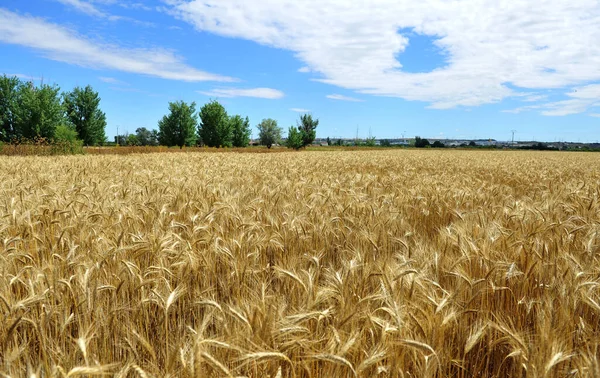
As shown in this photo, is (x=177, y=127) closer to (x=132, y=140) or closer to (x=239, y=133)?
(x=239, y=133)

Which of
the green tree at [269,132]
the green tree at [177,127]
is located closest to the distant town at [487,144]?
the green tree at [269,132]

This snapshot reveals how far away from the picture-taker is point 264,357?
1341 millimetres

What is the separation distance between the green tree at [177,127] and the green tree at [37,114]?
815 inches

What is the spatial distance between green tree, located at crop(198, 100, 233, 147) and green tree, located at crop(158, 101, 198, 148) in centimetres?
437

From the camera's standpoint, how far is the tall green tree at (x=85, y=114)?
6950 cm

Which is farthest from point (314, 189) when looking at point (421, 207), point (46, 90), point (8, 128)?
point (8, 128)

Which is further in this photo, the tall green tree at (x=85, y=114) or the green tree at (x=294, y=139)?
the green tree at (x=294, y=139)

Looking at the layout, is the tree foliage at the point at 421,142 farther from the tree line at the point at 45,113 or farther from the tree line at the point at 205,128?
the tree line at the point at 45,113

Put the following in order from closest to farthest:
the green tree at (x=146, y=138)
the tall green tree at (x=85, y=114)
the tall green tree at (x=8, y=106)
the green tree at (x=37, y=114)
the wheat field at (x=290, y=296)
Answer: the wheat field at (x=290, y=296), the green tree at (x=37, y=114), the tall green tree at (x=8, y=106), the tall green tree at (x=85, y=114), the green tree at (x=146, y=138)

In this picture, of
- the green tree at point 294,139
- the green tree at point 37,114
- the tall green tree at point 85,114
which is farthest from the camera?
the green tree at point 294,139

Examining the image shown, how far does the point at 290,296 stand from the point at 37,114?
207 feet

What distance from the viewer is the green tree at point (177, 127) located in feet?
238

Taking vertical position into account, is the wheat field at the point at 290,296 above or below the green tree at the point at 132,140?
below

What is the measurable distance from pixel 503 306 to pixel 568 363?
79 cm
